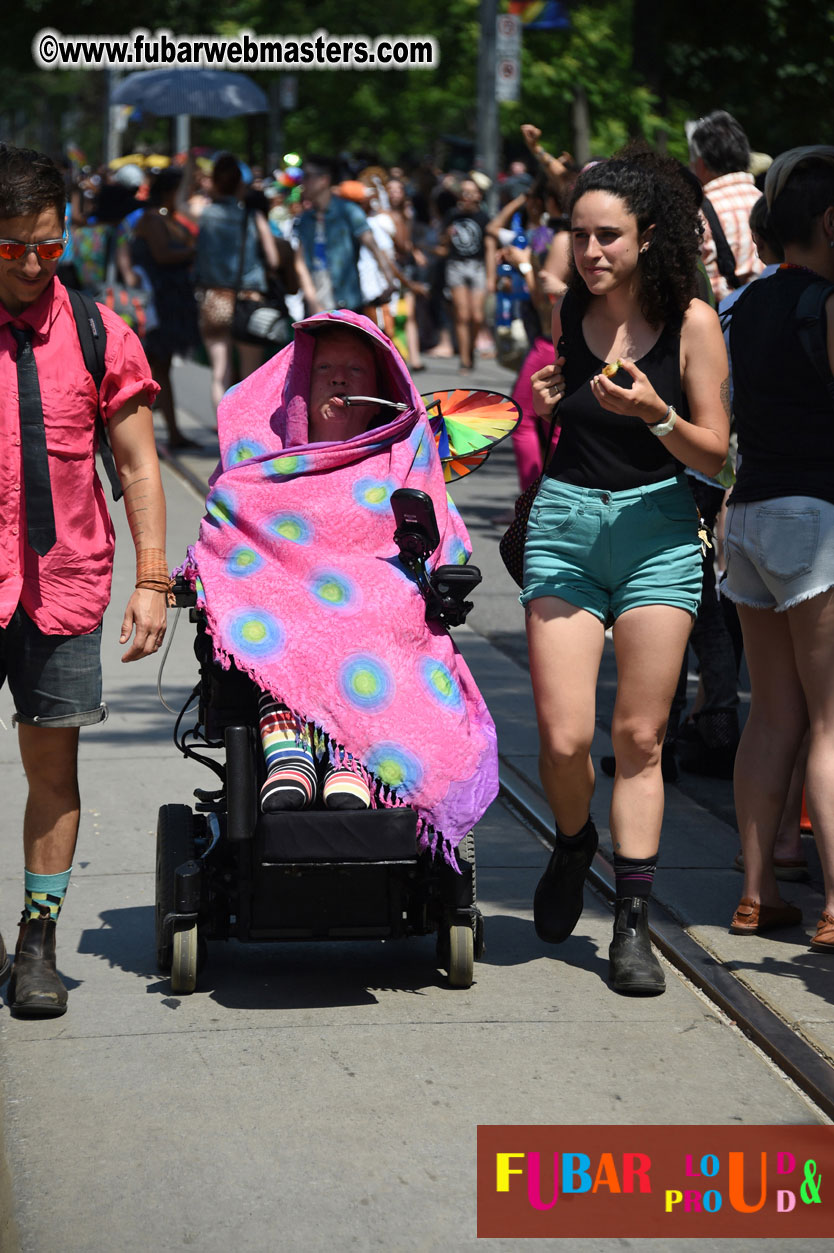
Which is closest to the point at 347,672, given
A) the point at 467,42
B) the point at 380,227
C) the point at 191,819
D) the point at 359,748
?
the point at 359,748

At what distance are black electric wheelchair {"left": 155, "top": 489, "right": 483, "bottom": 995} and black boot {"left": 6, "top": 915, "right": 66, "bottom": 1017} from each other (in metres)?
0.27

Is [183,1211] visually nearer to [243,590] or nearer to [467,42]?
[243,590]

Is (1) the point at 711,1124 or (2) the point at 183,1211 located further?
(1) the point at 711,1124

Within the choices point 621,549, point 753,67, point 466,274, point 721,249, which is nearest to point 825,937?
point 621,549

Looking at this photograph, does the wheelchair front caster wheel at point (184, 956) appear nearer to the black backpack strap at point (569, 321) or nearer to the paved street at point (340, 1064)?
the paved street at point (340, 1064)

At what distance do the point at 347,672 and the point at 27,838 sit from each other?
89 centimetres

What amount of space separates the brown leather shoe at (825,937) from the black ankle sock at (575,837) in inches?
26.4

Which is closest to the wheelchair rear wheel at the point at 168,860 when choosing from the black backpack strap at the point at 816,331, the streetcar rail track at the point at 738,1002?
the streetcar rail track at the point at 738,1002

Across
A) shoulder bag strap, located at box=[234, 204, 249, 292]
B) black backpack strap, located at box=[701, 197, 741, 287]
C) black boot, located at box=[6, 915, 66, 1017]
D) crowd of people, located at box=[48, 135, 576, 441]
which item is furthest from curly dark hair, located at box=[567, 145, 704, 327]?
shoulder bag strap, located at box=[234, 204, 249, 292]

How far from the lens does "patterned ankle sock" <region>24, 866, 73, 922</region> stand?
4.46 m

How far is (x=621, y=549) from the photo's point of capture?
4.51 m

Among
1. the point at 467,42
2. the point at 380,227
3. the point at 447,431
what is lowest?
the point at 447,431

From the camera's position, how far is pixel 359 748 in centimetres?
434

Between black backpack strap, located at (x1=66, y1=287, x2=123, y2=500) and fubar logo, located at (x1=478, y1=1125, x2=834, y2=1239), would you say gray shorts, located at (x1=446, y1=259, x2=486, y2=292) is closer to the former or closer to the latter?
black backpack strap, located at (x1=66, y1=287, x2=123, y2=500)
